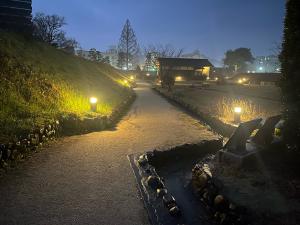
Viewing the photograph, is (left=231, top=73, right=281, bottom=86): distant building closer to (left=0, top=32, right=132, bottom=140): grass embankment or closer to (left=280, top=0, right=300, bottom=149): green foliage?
(left=0, top=32, right=132, bottom=140): grass embankment

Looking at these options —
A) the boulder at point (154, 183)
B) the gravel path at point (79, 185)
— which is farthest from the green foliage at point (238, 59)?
the boulder at point (154, 183)

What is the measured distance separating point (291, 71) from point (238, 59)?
89.1 m

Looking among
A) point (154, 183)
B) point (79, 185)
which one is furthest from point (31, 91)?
point (154, 183)

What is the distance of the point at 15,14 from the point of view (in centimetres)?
1970

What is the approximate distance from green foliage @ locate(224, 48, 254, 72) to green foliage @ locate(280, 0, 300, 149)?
290 feet

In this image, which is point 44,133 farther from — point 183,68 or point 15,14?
point 183,68

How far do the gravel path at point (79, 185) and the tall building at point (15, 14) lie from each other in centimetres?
1324

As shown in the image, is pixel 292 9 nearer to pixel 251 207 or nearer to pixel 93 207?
pixel 251 207

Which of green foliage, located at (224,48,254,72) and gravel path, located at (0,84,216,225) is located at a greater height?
green foliage, located at (224,48,254,72)

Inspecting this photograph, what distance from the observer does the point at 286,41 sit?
22.2ft

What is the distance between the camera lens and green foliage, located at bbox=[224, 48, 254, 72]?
9000 centimetres

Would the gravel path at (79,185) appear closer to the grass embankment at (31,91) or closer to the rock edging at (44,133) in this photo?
the rock edging at (44,133)

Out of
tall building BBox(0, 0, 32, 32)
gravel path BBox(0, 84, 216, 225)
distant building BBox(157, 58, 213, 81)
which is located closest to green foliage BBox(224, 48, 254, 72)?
distant building BBox(157, 58, 213, 81)

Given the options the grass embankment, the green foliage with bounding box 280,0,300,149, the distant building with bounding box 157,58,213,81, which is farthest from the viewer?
the distant building with bounding box 157,58,213,81
